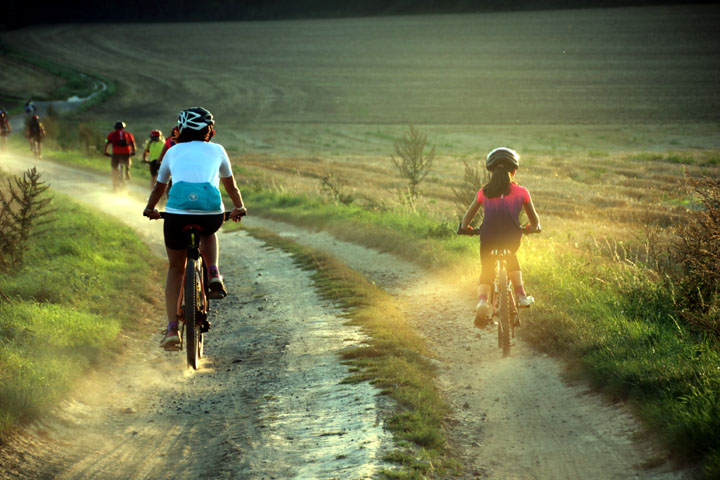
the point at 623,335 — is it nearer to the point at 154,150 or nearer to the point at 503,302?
the point at 503,302

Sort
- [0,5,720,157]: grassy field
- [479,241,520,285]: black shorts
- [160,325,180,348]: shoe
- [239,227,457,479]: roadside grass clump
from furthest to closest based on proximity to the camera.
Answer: [0,5,720,157]: grassy field → [479,241,520,285]: black shorts → [160,325,180,348]: shoe → [239,227,457,479]: roadside grass clump

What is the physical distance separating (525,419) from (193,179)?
3631 mm

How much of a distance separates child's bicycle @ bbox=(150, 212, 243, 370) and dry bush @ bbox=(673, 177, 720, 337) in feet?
15.5

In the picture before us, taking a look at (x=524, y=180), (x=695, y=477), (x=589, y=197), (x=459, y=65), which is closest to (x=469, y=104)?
(x=459, y=65)

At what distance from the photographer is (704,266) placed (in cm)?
802

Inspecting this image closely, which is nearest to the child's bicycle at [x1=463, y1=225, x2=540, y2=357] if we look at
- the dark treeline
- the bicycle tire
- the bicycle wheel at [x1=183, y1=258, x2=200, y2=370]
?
the bicycle tire

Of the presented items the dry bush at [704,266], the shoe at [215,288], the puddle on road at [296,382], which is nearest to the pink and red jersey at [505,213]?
the dry bush at [704,266]

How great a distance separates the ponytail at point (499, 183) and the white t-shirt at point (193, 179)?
279 cm

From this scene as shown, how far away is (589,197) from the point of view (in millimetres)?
27062

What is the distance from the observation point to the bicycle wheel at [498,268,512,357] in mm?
8531

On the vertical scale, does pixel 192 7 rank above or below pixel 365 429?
above

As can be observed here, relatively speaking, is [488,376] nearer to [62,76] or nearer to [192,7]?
[62,76]

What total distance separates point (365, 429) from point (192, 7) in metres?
130

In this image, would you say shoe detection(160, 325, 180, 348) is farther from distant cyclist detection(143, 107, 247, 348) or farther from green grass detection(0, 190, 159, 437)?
green grass detection(0, 190, 159, 437)
